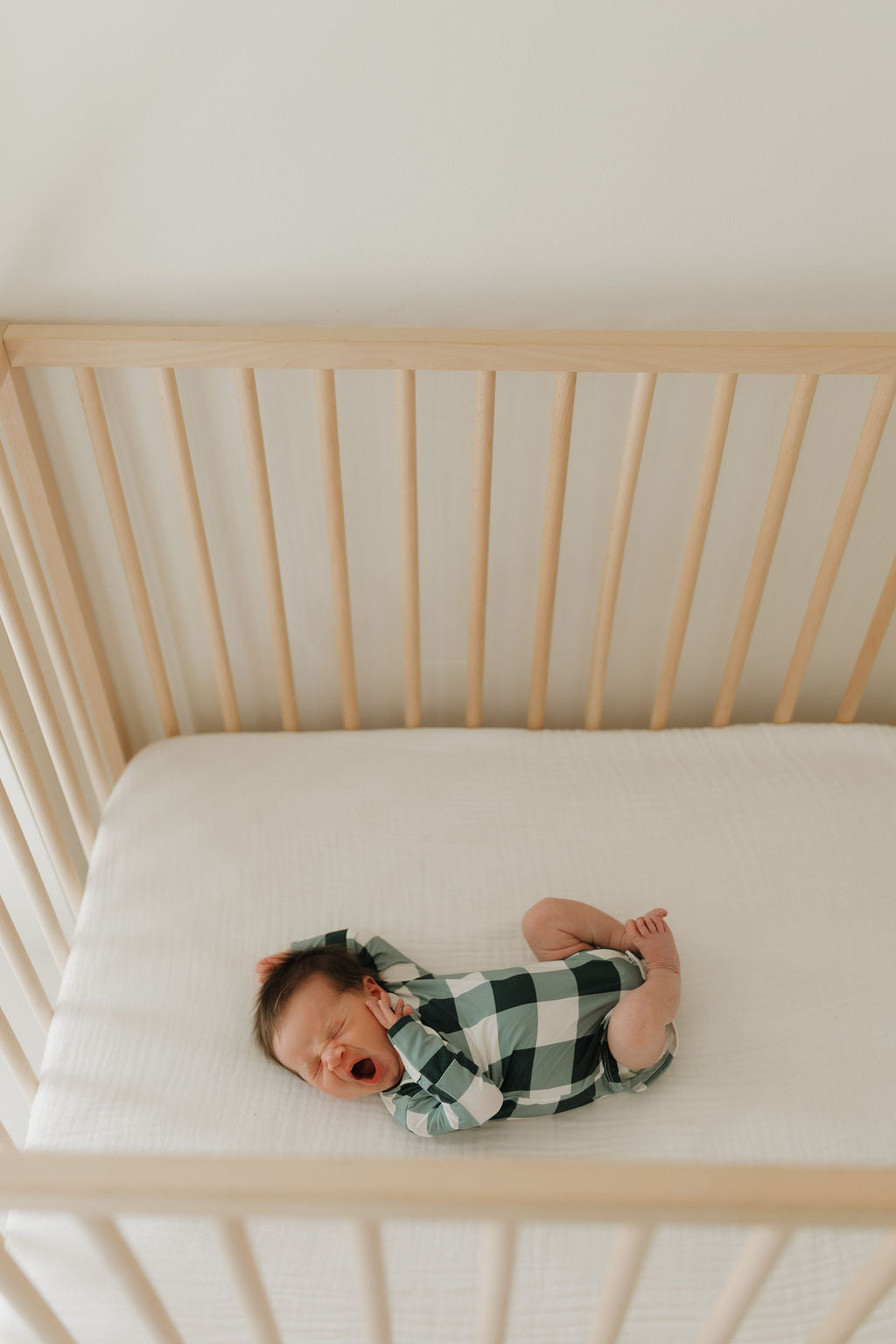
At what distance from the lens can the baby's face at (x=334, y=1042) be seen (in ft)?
2.92

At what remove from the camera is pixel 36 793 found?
3.50 ft

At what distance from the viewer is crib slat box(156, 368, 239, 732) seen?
1047 millimetres

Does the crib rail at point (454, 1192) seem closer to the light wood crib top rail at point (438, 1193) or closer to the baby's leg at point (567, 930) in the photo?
the light wood crib top rail at point (438, 1193)

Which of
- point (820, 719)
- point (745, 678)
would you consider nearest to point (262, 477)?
point (745, 678)

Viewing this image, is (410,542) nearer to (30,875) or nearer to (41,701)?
(41,701)

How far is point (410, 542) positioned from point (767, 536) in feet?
1.38

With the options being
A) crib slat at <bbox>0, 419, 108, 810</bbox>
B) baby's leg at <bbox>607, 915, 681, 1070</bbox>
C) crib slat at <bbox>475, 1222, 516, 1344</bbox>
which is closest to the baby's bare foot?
baby's leg at <bbox>607, 915, 681, 1070</bbox>

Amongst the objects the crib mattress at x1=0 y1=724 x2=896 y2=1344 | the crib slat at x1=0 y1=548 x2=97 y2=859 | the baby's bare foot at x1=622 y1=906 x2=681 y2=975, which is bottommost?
the crib mattress at x1=0 y1=724 x2=896 y2=1344

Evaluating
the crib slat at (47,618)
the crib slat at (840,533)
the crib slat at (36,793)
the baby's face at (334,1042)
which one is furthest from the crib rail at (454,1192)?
the crib slat at (840,533)

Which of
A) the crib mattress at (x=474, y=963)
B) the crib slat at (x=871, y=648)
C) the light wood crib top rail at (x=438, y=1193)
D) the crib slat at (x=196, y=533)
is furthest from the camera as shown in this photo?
the crib slat at (x=871, y=648)

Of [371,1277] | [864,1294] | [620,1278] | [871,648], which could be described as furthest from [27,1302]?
[871,648]

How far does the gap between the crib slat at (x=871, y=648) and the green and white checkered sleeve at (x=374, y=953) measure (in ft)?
2.25

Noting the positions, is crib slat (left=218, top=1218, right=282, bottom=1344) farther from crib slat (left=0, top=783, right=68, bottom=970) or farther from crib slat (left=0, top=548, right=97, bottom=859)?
crib slat (left=0, top=548, right=97, bottom=859)

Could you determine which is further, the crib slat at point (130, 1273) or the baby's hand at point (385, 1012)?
the baby's hand at point (385, 1012)
